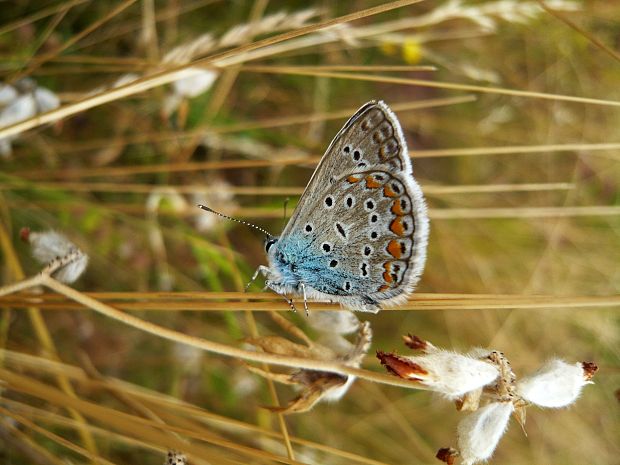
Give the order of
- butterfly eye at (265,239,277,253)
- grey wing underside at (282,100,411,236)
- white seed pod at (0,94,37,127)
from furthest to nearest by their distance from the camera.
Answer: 1. white seed pod at (0,94,37,127)
2. butterfly eye at (265,239,277,253)
3. grey wing underside at (282,100,411,236)

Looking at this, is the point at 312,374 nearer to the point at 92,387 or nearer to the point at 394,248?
the point at 394,248

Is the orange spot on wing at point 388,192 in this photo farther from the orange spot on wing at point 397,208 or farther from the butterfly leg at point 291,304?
the butterfly leg at point 291,304

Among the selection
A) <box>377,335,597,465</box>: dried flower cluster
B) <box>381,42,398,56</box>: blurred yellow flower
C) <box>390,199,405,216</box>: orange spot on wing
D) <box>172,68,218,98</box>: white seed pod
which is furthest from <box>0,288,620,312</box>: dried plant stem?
<box>381,42,398,56</box>: blurred yellow flower

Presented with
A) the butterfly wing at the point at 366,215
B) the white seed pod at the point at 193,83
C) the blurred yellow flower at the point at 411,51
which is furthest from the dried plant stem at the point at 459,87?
the blurred yellow flower at the point at 411,51

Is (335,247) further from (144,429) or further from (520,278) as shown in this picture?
(520,278)

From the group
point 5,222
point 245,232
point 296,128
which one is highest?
point 296,128

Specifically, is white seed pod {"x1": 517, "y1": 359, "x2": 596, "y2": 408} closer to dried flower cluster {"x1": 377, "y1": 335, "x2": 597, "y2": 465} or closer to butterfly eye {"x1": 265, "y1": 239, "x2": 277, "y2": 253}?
dried flower cluster {"x1": 377, "y1": 335, "x2": 597, "y2": 465}

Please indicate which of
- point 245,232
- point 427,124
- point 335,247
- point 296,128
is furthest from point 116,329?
point 427,124
